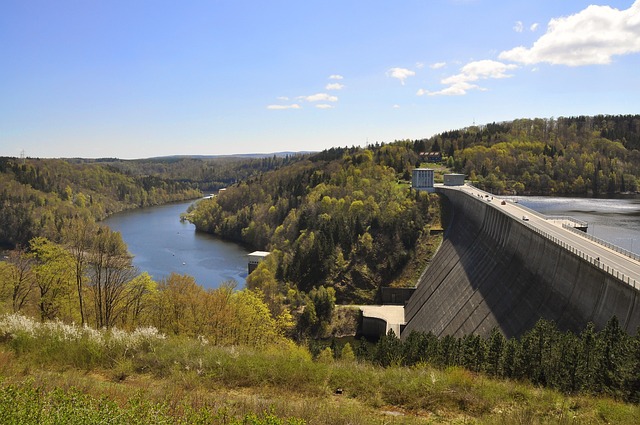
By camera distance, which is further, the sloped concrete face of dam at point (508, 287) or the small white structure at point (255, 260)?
the small white structure at point (255, 260)

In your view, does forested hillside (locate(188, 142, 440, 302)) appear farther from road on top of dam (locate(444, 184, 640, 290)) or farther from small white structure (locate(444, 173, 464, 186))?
road on top of dam (locate(444, 184, 640, 290))

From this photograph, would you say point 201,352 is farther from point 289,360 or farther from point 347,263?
point 347,263

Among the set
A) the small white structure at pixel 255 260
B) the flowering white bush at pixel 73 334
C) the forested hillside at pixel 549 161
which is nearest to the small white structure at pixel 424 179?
the forested hillside at pixel 549 161

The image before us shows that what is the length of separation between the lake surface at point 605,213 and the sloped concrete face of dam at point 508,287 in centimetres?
2120

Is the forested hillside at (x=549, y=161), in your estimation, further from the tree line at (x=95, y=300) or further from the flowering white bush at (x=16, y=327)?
the flowering white bush at (x=16, y=327)

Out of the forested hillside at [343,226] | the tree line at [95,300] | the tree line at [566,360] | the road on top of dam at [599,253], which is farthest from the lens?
the forested hillside at [343,226]

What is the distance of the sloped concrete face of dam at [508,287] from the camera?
2775cm

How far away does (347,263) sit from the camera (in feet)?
249

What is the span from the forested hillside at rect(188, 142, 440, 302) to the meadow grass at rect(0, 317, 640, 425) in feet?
157

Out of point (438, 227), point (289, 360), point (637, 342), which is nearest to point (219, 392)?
point (289, 360)

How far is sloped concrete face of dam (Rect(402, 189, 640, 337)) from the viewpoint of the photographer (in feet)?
91.0

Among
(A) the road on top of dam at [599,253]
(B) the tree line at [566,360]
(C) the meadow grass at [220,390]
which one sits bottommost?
(B) the tree line at [566,360]

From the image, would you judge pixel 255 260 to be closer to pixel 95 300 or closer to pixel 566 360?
pixel 95 300

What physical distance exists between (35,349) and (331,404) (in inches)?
420
